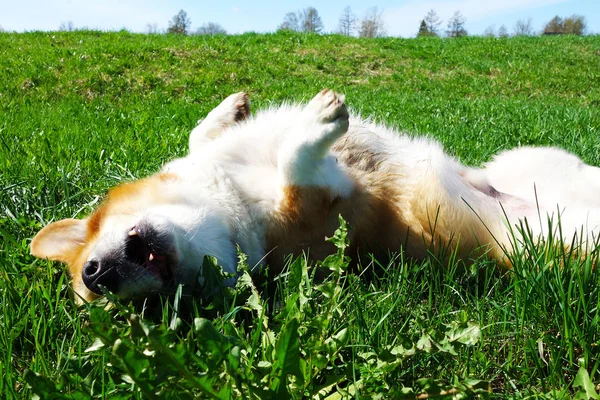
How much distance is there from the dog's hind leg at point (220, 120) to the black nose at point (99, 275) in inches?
53.2

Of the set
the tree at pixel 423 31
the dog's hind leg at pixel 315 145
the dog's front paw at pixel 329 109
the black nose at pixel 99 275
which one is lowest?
the black nose at pixel 99 275

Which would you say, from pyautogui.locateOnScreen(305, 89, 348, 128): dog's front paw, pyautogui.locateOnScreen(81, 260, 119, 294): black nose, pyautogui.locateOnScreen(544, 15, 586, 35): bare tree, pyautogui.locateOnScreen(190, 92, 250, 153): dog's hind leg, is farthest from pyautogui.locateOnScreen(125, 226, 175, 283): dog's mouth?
pyautogui.locateOnScreen(544, 15, 586, 35): bare tree

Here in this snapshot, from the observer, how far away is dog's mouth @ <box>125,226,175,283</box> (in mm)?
2033

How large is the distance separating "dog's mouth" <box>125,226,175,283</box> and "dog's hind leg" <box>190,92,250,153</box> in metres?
1.18

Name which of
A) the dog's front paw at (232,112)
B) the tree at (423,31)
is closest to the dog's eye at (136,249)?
the dog's front paw at (232,112)

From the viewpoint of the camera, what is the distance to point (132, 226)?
2086 mm

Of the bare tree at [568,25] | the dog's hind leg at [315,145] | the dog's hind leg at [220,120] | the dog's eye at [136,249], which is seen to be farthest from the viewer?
the bare tree at [568,25]

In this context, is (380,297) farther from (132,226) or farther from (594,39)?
(594,39)

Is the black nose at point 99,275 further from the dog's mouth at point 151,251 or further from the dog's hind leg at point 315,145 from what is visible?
the dog's hind leg at point 315,145

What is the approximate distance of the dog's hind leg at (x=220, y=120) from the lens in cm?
321

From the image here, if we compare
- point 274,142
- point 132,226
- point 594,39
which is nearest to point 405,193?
point 274,142

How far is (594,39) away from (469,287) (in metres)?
22.9

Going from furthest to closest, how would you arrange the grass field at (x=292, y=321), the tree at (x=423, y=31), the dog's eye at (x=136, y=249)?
the tree at (x=423, y=31), the dog's eye at (x=136, y=249), the grass field at (x=292, y=321)

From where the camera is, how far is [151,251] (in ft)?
6.77
